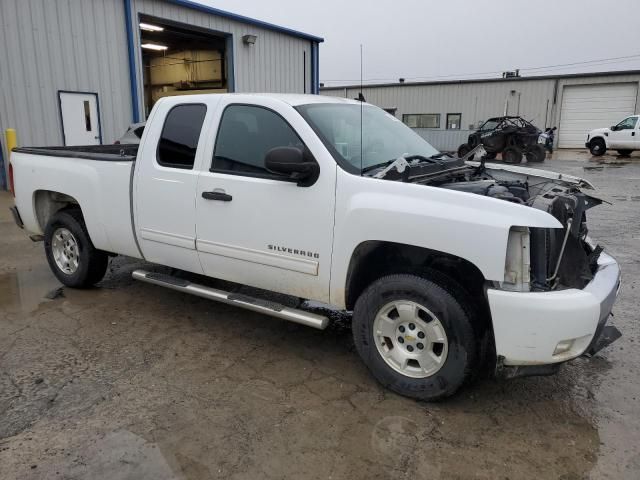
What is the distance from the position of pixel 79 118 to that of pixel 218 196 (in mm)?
11164

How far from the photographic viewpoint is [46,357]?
392 cm

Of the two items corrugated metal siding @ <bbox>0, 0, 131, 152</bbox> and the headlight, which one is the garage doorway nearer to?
corrugated metal siding @ <bbox>0, 0, 131, 152</bbox>

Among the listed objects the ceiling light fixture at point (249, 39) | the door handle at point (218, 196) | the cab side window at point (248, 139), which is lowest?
the door handle at point (218, 196)

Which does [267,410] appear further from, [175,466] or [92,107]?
[92,107]

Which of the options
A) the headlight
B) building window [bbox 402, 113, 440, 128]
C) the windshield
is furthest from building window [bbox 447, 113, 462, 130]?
the headlight

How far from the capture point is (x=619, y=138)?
969 inches

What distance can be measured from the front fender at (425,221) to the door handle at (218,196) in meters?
0.92

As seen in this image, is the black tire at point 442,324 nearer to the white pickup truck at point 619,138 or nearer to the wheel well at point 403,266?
the wheel well at point 403,266

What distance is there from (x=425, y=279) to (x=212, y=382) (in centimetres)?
160

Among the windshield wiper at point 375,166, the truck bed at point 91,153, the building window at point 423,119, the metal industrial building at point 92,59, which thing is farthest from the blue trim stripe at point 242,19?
the building window at point 423,119

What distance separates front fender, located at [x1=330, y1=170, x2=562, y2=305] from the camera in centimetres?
286

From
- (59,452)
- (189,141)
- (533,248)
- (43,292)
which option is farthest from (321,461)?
(43,292)

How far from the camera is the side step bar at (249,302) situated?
3.60 metres

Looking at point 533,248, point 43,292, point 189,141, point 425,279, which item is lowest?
point 43,292
